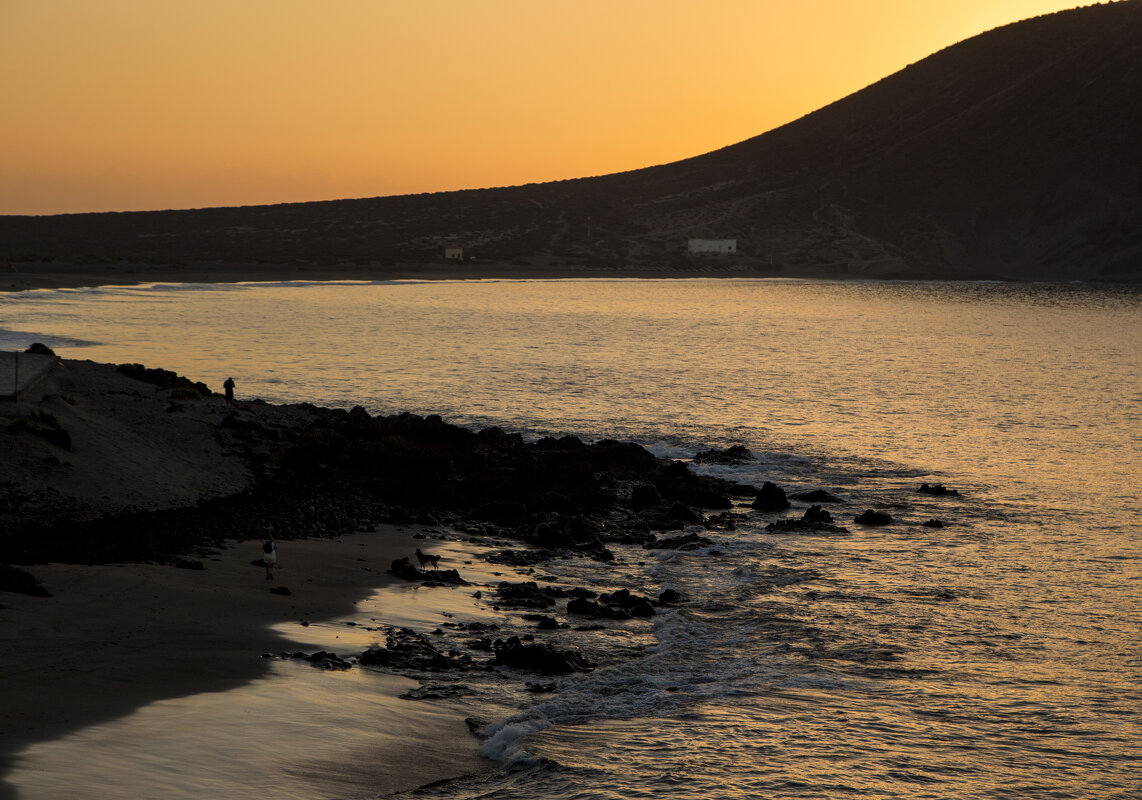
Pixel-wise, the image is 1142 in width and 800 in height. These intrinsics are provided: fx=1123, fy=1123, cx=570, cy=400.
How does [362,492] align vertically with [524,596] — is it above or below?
above

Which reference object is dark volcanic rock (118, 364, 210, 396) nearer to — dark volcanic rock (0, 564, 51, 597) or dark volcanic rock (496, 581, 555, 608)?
dark volcanic rock (496, 581, 555, 608)

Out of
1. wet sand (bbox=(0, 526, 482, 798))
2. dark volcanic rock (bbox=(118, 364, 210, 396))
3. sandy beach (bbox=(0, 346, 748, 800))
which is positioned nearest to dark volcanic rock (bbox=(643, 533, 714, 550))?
sandy beach (bbox=(0, 346, 748, 800))

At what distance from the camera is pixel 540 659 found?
15133mm

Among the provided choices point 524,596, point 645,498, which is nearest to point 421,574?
point 524,596

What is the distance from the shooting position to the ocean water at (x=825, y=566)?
42.3 feet

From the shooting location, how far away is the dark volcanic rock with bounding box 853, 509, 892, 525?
25.2 meters

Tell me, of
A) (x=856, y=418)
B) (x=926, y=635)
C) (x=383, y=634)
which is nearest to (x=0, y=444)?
(x=383, y=634)

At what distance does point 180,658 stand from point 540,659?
462 cm

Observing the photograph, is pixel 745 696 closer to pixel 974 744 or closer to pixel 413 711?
pixel 974 744

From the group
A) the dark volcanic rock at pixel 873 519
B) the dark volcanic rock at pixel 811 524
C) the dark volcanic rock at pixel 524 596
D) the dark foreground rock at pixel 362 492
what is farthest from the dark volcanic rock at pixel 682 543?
the dark volcanic rock at pixel 524 596

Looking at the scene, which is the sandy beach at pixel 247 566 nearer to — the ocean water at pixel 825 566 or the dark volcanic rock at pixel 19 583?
the dark volcanic rock at pixel 19 583

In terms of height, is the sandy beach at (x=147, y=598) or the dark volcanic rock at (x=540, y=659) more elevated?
the sandy beach at (x=147, y=598)

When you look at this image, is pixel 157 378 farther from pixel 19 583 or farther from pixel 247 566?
pixel 19 583

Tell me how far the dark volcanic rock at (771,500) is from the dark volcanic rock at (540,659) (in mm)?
11918
